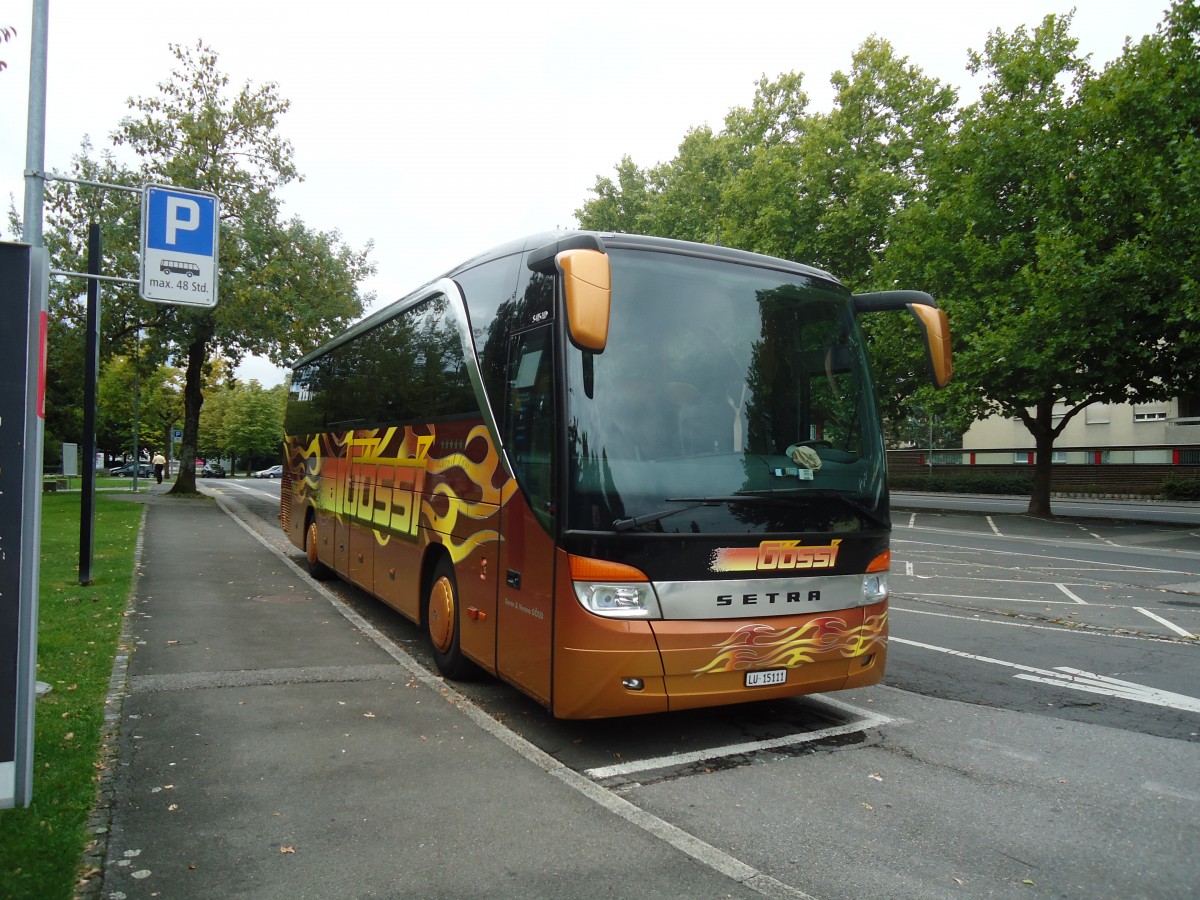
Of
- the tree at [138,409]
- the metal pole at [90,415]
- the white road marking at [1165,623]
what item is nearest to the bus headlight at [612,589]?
the white road marking at [1165,623]

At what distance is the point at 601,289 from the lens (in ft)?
14.9

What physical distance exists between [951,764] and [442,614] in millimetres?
3922

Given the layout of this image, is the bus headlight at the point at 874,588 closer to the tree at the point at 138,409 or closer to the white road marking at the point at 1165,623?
the white road marking at the point at 1165,623

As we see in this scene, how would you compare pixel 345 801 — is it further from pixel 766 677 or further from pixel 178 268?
pixel 178 268

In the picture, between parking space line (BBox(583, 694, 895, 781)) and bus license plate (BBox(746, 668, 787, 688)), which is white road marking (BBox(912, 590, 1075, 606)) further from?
bus license plate (BBox(746, 668, 787, 688))

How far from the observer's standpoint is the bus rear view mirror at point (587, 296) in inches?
176

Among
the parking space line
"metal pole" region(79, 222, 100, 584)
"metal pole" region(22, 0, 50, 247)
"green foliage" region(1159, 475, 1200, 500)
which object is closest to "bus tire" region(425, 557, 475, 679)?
the parking space line

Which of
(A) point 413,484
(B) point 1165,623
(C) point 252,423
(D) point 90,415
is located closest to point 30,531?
(A) point 413,484

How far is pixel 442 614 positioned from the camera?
23.7 ft

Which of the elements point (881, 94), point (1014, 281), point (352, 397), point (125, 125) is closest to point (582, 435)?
point (352, 397)

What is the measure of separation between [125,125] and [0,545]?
89.8 feet

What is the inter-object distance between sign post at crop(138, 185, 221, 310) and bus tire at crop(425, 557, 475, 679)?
436 centimetres

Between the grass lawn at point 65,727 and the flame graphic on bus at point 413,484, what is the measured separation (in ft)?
8.55

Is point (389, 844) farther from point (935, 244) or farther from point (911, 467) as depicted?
point (911, 467)
